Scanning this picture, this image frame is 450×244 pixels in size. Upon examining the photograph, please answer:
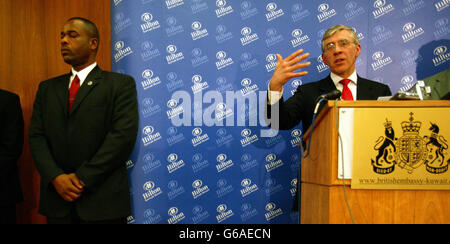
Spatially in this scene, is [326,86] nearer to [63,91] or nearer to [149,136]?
[149,136]

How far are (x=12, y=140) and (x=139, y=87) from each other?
3.56 ft

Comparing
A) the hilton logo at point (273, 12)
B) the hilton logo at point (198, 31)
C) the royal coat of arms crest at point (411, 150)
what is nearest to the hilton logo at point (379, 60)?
the hilton logo at point (273, 12)

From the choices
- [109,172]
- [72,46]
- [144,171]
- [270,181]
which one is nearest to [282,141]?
[270,181]

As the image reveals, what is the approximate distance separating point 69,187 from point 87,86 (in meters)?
0.66

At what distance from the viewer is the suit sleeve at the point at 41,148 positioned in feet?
6.59

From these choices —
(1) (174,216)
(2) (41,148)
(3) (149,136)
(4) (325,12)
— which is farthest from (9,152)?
(4) (325,12)

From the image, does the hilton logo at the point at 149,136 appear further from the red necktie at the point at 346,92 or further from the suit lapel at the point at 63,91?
the red necktie at the point at 346,92

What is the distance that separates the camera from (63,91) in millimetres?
2211

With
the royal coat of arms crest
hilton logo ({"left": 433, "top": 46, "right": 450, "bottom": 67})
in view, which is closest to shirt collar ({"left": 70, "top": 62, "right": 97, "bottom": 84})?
the royal coat of arms crest

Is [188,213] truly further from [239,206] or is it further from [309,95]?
[309,95]

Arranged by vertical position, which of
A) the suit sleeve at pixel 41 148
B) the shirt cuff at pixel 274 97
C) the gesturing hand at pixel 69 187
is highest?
the shirt cuff at pixel 274 97

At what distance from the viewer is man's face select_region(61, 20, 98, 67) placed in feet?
7.40

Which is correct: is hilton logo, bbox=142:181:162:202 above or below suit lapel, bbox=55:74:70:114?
below

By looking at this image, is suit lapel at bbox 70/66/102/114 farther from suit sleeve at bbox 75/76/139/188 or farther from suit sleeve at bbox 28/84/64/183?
suit sleeve at bbox 28/84/64/183
